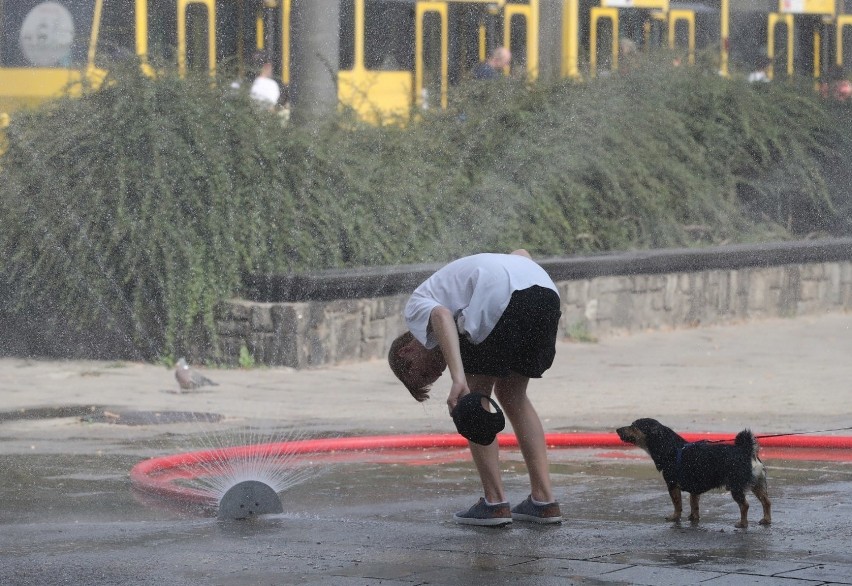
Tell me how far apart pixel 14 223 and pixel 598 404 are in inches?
208

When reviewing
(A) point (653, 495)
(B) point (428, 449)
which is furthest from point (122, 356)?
(A) point (653, 495)

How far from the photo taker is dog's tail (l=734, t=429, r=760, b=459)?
590 cm

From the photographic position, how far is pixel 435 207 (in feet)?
49.1

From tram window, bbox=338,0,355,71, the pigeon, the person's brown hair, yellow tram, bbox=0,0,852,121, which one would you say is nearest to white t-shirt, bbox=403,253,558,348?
the person's brown hair

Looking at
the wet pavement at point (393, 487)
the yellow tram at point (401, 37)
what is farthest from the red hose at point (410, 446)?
the yellow tram at point (401, 37)

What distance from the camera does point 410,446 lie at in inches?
341

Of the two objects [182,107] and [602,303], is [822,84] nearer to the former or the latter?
[602,303]

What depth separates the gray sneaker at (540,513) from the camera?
620 centimetres

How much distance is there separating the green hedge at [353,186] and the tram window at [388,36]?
626cm

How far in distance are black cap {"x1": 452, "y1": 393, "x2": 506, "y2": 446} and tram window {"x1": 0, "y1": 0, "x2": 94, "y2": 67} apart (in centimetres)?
1515

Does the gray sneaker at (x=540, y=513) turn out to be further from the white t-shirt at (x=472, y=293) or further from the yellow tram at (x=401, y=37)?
the yellow tram at (x=401, y=37)

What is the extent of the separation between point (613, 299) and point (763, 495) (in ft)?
30.2

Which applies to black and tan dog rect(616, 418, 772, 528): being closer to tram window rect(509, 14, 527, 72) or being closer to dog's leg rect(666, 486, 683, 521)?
dog's leg rect(666, 486, 683, 521)

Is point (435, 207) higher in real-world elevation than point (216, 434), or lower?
higher
